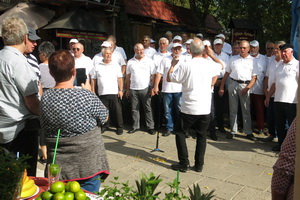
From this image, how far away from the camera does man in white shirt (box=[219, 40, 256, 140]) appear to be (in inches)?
273

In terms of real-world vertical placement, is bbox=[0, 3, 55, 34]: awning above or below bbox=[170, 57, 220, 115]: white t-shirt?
above

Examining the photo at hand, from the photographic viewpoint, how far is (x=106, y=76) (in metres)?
7.23

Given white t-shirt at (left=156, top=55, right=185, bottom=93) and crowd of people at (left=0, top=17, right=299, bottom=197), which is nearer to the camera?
crowd of people at (left=0, top=17, right=299, bottom=197)

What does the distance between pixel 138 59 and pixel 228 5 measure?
219 inches

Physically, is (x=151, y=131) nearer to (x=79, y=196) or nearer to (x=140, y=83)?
(x=140, y=83)

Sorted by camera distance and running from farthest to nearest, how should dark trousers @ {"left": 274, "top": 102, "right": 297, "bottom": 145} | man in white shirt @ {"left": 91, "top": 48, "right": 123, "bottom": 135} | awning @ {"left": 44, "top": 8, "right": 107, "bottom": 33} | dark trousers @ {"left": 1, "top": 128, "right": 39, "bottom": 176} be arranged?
awning @ {"left": 44, "top": 8, "right": 107, "bottom": 33} < man in white shirt @ {"left": 91, "top": 48, "right": 123, "bottom": 135} < dark trousers @ {"left": 274, "top": 102, "right": 297, "bottom": 145} < dark trousers @ {"left": 1, "top": 128, "right": 39, "bottom": 176}

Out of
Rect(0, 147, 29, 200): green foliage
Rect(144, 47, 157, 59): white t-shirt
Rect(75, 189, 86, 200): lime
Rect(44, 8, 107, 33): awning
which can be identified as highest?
Rect(44, 8, 107, 33): awning

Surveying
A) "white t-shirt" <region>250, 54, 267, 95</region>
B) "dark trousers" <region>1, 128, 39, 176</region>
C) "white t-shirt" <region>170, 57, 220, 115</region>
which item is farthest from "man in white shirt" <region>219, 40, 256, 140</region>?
"dark trousers" <region>1, 128, 39, 176</region>

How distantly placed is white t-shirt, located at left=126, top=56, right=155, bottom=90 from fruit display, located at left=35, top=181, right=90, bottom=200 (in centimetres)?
576

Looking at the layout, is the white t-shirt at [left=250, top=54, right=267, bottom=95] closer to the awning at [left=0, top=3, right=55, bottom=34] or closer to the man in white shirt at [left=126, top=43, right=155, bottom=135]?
the man in white shirt at [left=126, top=43, right=155, bottom=135]

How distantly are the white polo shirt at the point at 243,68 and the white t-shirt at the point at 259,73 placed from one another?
13 cm

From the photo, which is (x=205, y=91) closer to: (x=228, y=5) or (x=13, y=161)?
(x=13, y=161)

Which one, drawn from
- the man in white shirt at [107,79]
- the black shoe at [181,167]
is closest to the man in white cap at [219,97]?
the man in white shirt at [107,79]

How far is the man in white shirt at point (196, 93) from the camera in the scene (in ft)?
16.0
